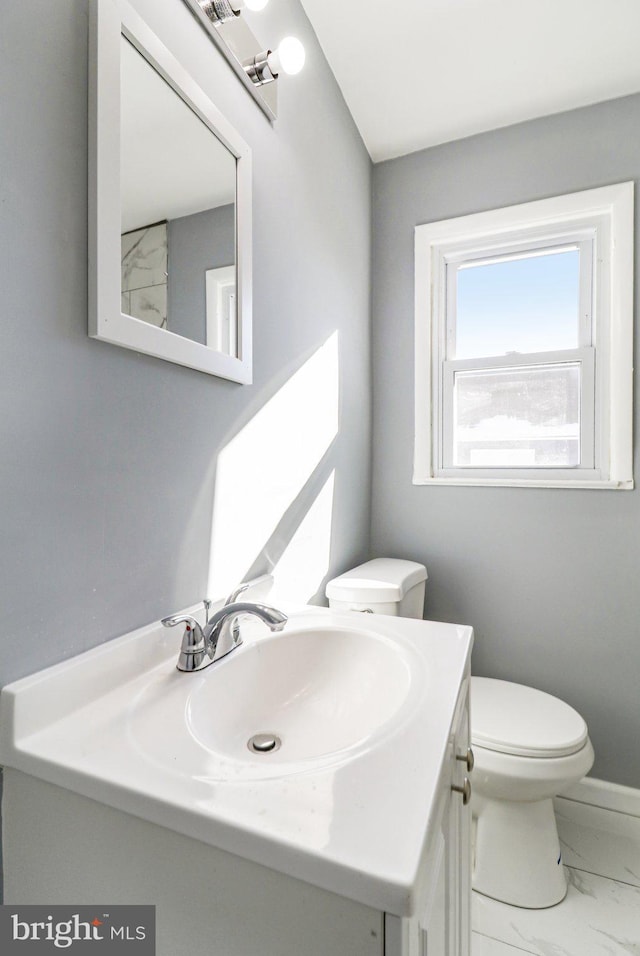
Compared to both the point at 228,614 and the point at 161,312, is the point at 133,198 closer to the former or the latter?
the point at 161,312

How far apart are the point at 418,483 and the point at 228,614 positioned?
48.1 inches

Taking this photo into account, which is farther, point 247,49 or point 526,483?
point 526,483

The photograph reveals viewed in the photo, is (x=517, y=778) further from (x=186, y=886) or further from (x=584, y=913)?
(x=186, y=886)

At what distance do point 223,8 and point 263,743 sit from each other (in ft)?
4.34

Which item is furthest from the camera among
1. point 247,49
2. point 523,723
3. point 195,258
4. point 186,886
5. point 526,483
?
point 526,483

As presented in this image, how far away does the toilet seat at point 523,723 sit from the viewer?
1.23 metres

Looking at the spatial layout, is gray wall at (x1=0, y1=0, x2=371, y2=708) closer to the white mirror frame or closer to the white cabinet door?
the white mirror frame

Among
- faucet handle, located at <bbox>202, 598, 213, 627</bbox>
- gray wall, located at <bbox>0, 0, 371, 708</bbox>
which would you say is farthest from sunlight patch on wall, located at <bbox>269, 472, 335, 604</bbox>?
faucet handle, located at <bbox>202, 598, 213, 627</bbox>

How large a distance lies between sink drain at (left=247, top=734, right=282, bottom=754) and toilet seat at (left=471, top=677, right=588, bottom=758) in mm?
764

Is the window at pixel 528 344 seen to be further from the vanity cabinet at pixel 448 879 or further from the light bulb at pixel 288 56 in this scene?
the vanity cabinet at pixel 448 879
